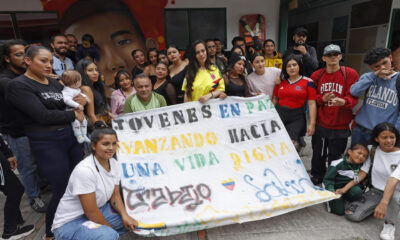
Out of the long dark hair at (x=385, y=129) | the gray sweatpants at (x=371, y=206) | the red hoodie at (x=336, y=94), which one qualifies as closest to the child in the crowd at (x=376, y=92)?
the red hoodie at (x=336, y=94)

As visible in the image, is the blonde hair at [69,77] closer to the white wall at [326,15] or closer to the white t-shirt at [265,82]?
the white t-shirt at [265,82]

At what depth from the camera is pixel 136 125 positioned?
315cm

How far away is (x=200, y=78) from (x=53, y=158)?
1973 mm

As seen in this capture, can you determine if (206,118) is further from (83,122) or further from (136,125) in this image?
(83,122)

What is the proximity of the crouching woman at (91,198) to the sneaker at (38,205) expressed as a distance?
1.26 m

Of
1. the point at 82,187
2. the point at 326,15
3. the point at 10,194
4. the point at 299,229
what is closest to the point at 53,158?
the point at 82,187

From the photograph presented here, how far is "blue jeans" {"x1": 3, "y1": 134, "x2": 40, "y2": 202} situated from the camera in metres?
2.95

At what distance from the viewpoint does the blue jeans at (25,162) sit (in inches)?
116

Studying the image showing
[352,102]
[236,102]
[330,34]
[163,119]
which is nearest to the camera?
[352,102]

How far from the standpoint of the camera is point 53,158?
8.05ft

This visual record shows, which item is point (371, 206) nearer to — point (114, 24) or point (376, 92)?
point (376, 92)

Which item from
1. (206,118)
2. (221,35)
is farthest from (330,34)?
(206,118)

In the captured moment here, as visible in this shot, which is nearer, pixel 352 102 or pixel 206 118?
pixel 352 102

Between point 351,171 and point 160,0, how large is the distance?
18.8 ft
